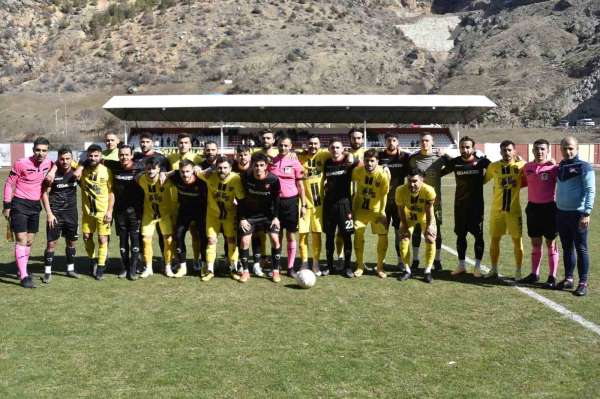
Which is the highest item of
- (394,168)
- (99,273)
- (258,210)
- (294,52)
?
(294,52)

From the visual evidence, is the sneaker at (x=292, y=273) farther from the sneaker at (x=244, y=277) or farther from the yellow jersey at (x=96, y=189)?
the yellow jersey at (x=96, y=189)

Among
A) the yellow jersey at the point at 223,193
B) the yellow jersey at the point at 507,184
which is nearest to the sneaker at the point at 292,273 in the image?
the yellow jersey at the point at 223,193

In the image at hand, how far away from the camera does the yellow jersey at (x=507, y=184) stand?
709 cm

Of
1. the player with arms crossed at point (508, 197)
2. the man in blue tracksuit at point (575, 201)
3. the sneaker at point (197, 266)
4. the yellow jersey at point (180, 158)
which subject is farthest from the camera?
the yellow jersey at point (180, 158)

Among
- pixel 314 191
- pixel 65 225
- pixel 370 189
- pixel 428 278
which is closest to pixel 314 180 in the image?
pixel 314 191

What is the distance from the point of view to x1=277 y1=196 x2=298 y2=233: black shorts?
7328mm

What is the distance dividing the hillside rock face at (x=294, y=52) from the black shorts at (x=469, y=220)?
54751 millimetres

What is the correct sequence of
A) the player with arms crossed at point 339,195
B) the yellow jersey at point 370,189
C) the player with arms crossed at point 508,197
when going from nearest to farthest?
1. the player with arms crossed at point 508,197
2. the yellow jersey at point 370,189
3. the player with arms crossed at point 339,195

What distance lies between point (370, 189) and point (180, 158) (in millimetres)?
2752

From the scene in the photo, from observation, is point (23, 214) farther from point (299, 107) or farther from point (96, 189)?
point (299, 107)

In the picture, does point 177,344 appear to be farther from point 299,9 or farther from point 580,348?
point 299,9

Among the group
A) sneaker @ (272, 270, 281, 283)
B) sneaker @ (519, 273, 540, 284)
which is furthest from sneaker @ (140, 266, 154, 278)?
sneaker @ (519, 273, 540, 284)

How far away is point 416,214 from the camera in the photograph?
290 inches

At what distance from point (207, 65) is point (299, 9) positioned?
20.7 metres
